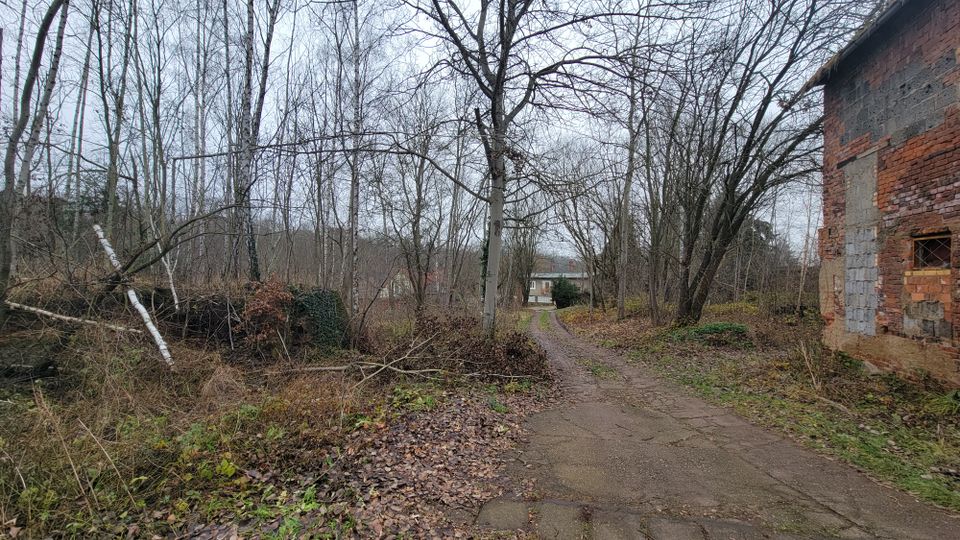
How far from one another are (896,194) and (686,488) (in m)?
6.07

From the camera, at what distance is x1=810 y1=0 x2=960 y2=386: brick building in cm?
557

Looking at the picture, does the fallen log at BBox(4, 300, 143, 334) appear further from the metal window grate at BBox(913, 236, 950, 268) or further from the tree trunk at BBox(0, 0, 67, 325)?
the metal window grate at BBox(913, 236, 950, 268)

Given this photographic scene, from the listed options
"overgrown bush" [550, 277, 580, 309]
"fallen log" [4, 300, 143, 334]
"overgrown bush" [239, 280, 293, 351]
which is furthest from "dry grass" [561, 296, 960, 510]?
"overgrown bush" [550, 277, 580, 309]

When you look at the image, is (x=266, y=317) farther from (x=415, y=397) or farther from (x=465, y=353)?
(x=465, y=353)

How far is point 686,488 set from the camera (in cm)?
359

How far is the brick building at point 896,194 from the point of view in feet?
18.3

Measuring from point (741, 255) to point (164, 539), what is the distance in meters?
27.8

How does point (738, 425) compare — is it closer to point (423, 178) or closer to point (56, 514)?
point (56, 514)

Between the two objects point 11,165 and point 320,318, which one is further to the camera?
point 320,318

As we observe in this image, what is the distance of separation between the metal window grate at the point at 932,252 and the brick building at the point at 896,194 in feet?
0.05

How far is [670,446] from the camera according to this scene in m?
4.62

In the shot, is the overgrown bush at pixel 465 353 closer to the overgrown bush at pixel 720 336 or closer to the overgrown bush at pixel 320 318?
the overgrown bush at pixel 320 318

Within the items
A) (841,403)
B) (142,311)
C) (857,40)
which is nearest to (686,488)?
(841,403)

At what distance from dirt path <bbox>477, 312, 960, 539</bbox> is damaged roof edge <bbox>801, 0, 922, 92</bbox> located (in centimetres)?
642
